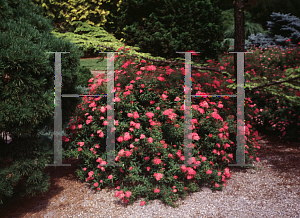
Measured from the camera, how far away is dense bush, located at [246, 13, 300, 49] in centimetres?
903

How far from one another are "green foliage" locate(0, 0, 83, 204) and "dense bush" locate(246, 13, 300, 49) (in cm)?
794

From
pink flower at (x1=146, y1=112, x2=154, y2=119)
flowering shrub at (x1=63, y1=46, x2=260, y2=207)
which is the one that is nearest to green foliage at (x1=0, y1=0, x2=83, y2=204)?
flowering shrub at (x1=63, y1=46, x2=260, y2=207)

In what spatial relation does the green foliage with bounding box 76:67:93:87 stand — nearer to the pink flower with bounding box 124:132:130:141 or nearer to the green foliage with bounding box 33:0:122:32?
the pink flower with bounding box 124:132:130:141

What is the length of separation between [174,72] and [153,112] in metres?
0.68

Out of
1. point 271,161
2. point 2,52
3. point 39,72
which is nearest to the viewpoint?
point 2,52

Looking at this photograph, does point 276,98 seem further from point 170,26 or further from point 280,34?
point 280,34

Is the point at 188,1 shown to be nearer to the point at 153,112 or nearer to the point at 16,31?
the point at 153,112

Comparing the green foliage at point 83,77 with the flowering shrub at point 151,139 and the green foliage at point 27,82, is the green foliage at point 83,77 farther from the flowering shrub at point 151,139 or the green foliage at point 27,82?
the green foliage at point 27,82

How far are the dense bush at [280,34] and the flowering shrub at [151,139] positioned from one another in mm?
6870

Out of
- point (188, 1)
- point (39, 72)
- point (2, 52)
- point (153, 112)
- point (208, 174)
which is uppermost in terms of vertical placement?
point (188, 1)

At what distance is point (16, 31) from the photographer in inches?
101

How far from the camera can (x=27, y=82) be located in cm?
233

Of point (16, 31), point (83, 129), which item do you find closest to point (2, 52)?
point (16, 31)

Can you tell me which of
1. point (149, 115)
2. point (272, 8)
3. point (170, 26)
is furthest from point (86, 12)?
point (149, 115)
